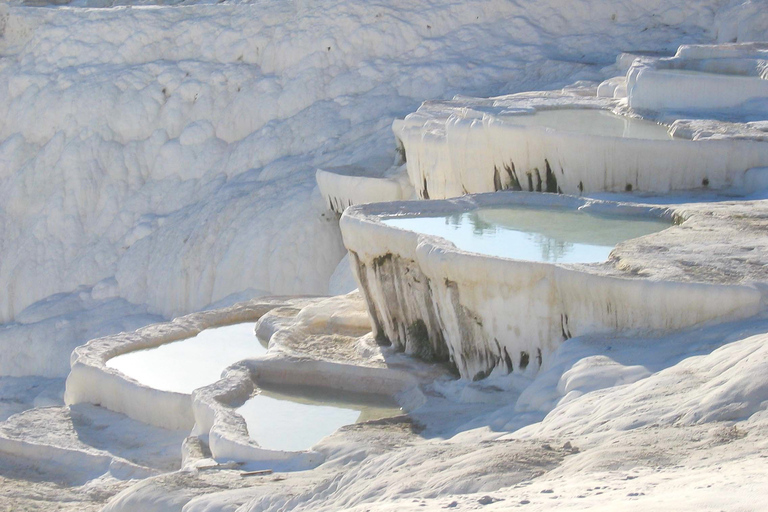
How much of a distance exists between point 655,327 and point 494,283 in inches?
42.9

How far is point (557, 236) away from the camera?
24.5 feet

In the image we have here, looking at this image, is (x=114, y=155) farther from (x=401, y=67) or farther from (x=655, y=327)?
(x=655, y=327)

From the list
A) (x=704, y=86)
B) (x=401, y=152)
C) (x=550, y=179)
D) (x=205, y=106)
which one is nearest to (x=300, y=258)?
(x=401, y=152)

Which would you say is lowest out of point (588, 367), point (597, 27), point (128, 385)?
point (128, 385)

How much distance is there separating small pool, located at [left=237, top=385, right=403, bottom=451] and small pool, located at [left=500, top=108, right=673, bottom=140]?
3.63 meters

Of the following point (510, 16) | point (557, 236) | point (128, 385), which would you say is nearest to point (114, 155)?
point (510, 16)

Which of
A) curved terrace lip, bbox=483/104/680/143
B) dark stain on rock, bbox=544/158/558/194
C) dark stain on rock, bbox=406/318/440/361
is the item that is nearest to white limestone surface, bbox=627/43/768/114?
curved terrace lip, bbox=483/104/680/143

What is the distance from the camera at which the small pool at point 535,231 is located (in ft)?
23.1

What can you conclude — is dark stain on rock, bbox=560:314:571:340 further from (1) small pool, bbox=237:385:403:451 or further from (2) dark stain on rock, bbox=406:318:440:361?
(2) dark stain on rock, bbox=406:318:440:361

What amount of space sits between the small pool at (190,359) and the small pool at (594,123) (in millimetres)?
3296

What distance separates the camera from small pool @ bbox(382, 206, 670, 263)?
7.04m

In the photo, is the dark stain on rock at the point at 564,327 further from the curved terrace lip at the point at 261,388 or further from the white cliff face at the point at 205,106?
the white cliff face at the point at 205,106

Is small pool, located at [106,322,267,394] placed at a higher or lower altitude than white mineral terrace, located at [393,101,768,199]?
lower

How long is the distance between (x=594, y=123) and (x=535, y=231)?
401 centimetres
